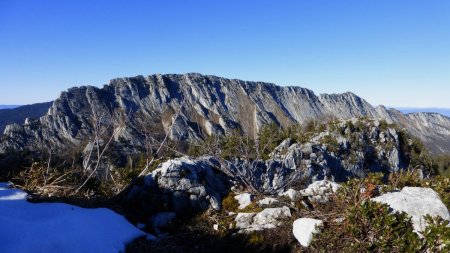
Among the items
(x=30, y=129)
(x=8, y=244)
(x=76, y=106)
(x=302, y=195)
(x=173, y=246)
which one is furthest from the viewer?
(x=76, y=106)

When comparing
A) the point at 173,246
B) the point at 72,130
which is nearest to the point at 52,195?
the point at 173,246

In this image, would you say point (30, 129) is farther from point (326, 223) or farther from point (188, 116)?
point (326, 223)

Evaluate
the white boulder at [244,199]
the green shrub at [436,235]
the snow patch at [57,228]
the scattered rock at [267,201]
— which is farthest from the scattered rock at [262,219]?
the green shrub at [436,235]

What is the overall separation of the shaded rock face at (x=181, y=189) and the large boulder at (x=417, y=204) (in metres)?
4.70

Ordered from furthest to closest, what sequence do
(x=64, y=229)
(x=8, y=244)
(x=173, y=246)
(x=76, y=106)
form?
(x=76, y=106) → (x=173, y=246) → (x=64, y=229) → (x=8, y=244)

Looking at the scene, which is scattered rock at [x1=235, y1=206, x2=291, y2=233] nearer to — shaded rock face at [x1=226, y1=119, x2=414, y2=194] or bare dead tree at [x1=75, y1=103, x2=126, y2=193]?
bare dead tree at [x1=75, y1=103, x2=126, y2=193]

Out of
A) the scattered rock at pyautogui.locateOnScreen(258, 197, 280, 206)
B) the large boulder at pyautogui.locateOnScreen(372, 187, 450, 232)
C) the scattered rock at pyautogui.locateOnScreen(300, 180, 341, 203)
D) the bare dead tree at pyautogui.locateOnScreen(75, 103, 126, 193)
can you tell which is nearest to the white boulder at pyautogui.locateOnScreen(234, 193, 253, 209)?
the scattered rock at pyautogui.locateOnScreen(258, 197, 280, 206)

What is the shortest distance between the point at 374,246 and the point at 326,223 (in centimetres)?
114

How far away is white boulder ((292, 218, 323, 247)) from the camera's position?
7.41 metres

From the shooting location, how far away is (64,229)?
7520mm

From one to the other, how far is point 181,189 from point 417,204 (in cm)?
625

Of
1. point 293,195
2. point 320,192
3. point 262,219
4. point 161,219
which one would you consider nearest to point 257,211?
point 262,219

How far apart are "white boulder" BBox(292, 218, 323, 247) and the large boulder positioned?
5.09 feet

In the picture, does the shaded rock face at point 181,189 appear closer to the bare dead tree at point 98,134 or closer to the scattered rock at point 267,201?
the scattered rock at point 267,201
